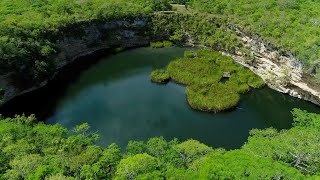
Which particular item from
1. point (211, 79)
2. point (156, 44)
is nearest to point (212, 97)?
point (211, 79)

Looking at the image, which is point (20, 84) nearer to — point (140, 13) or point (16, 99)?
point (16, 99)

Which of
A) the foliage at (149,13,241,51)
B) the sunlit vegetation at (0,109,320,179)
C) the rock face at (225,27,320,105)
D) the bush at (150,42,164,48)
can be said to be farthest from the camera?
the bush at (150,42,164,48)

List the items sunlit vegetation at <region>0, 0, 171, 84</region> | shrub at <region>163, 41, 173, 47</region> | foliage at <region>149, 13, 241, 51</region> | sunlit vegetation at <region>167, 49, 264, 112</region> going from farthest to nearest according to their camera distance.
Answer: shrub at <region>163, 41, 173, 47</region> < foliage at <region>149, 13, 241, 51</region> < sunlit vegetation at <region>0, 0, 171, 84</region> < sunlit vegetation at <region>167, 49, 264, 112</region>

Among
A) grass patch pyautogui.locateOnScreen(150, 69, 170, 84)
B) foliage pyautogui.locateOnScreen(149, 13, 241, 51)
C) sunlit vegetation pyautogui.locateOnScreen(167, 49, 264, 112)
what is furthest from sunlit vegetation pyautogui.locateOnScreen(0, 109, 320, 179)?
foliage pyautogui.locateOnScreen(149, 13, 241, 51)

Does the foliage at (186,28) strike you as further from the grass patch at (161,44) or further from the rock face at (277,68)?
the rock face at (277,68)

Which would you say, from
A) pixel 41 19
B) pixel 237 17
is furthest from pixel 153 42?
pixel 41 19

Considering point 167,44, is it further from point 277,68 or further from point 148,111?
point 148,111

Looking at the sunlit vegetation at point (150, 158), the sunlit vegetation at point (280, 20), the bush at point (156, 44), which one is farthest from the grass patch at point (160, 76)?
the sunlit vegetation at point (150, 158)

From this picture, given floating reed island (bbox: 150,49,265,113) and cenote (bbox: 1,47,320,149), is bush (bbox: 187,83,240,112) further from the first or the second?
cenote (bbox: 1,47,320,149)
